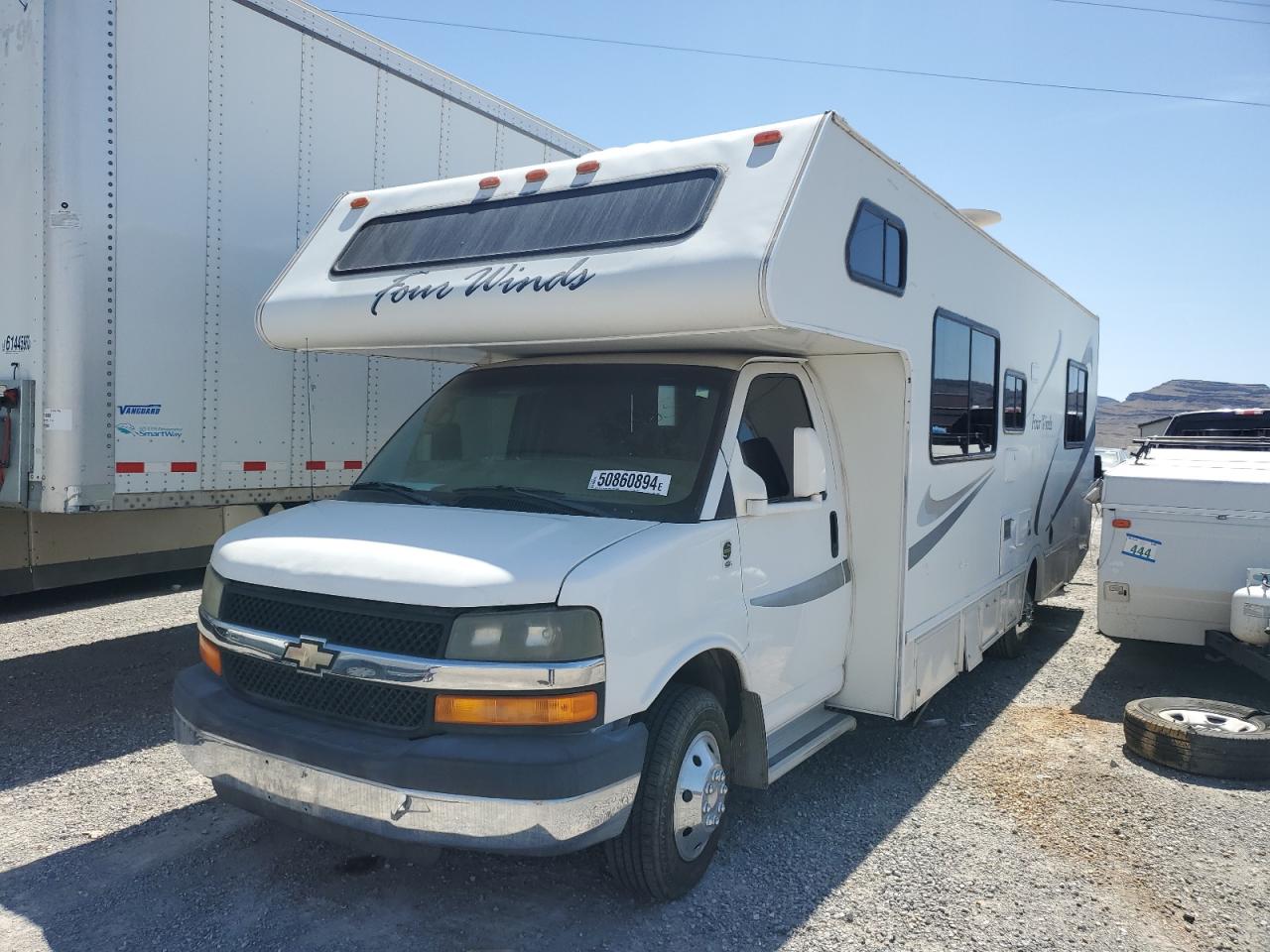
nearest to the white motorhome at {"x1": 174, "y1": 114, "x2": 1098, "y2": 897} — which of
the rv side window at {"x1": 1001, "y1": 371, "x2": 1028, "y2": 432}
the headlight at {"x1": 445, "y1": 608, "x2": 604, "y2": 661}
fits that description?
the headlight at {"x1": 445, "y1": 608, "x2": 604, "y2": 661}

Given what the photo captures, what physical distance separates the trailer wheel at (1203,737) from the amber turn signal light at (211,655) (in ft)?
15.7

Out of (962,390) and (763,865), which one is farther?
(962,390)

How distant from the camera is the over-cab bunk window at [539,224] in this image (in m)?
4.07

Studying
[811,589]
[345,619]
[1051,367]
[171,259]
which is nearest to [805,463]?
[811,589]

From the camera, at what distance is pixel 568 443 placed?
4371 millimetres

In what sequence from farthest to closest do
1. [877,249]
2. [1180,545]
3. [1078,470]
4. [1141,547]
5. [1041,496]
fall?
1. [1078,470]
2. [1041,496]
3. [1141,547]
4. [1180,545]
5. [877,249]

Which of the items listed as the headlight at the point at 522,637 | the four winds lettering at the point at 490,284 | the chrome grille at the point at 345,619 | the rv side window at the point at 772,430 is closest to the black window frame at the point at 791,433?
the rv side window at the point at 772,430

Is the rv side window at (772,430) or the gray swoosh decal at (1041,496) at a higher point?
the rv side window at (772,430)

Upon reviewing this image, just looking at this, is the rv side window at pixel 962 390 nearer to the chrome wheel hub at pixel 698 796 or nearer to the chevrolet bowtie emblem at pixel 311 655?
the chrome wheel hub at pixel 698 796

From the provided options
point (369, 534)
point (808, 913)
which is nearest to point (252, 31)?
point (369, 534)

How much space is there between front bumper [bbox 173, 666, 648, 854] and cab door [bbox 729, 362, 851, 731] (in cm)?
102

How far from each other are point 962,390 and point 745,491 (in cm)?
242

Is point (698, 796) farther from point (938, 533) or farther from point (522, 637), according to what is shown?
point (938, 533)

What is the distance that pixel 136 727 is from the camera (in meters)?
5.57
